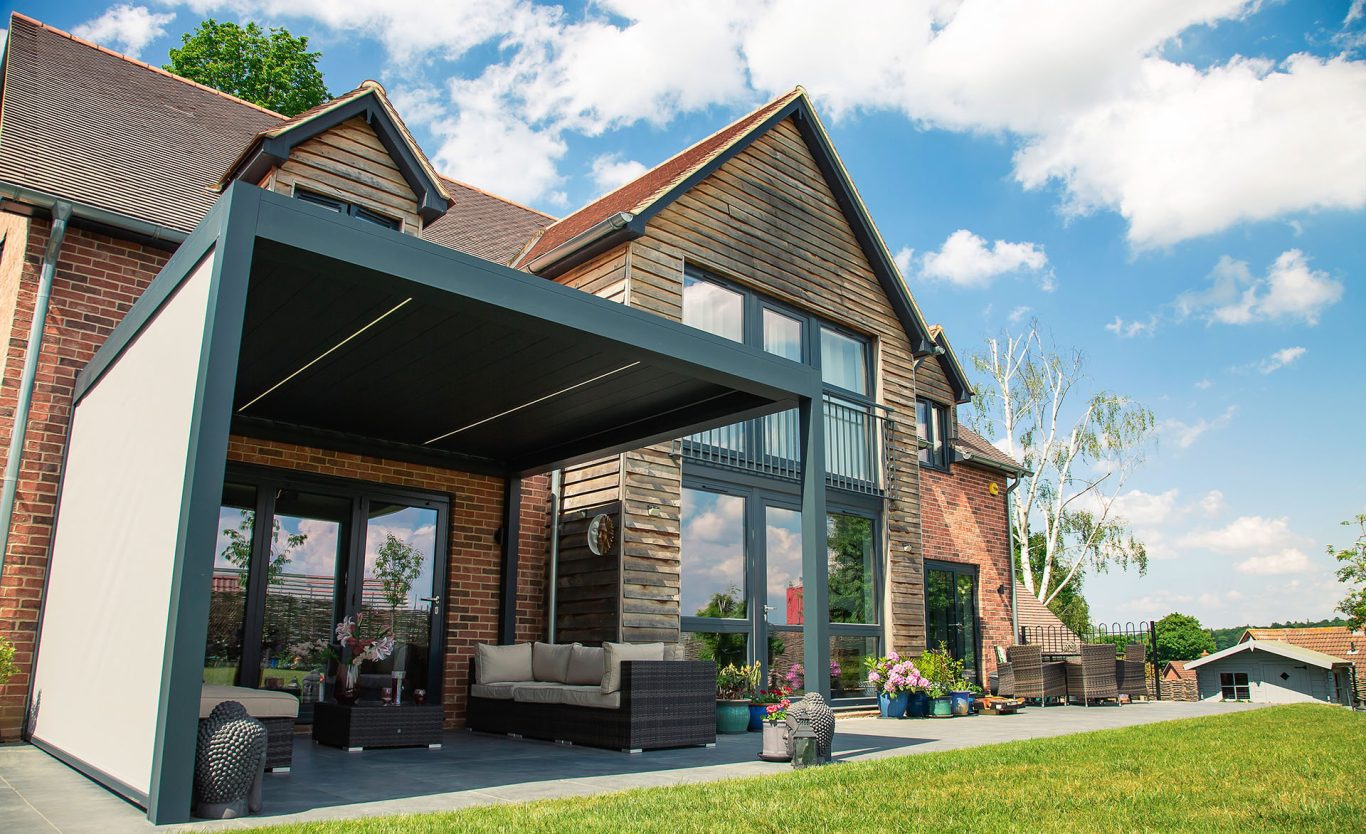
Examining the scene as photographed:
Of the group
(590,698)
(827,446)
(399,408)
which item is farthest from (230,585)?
(827,446)

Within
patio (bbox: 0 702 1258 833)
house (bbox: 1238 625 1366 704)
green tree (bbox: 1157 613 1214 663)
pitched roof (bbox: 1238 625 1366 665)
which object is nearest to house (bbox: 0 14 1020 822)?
patio (bbox: 0 702 1258 833)

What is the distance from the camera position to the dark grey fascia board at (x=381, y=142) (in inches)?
303

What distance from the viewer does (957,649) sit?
1321 centimetres

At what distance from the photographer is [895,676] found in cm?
1027

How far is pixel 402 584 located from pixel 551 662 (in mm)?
1502

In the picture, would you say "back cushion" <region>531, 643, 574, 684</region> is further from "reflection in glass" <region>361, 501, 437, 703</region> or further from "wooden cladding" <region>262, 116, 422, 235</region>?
"wooden cladding" <region>262, 116, 422, 235</region>

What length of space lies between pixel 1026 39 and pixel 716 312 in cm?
558

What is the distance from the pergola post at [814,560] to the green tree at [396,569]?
385 cm

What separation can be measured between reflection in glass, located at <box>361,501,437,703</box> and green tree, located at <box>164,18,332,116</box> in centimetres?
1363

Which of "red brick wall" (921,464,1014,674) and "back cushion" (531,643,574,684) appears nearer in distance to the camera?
"back cushion" (531,643,574,684)

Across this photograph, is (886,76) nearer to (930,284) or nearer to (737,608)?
(737,608)

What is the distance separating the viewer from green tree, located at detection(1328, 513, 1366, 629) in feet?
52.3

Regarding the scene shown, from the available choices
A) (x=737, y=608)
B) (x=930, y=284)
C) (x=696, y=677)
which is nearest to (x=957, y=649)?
(x=737, y=608)

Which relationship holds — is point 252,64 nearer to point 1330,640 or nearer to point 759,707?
point 759,707
